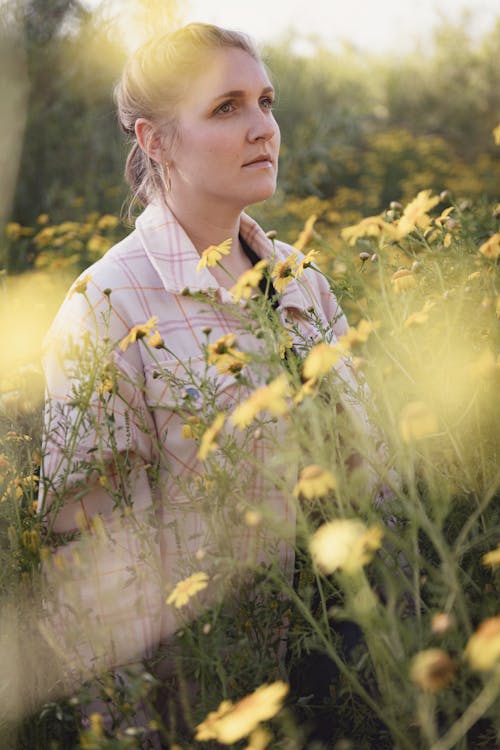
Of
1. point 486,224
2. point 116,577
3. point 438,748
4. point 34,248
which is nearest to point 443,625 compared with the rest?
point 438,748

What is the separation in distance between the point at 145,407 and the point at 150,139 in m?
0.85

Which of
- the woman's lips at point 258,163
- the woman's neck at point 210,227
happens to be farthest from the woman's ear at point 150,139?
the woman's lips at point 258,163

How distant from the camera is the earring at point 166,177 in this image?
2.24 m

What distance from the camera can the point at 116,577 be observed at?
1.73 metres

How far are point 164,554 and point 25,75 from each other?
491cm

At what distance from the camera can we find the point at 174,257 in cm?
210

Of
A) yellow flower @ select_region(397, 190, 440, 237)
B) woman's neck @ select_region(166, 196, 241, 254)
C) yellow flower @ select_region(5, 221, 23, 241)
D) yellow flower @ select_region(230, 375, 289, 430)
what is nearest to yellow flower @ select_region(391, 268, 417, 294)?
yellow flower @ select_region(397, 190, 440, 237)

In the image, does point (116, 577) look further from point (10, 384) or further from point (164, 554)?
point (10, 384)

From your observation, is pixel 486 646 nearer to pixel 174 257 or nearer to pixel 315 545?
pixel 315 545

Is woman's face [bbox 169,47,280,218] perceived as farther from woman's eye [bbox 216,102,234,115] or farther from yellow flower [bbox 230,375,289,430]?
yellow flower [bbox 230,375,289,430]

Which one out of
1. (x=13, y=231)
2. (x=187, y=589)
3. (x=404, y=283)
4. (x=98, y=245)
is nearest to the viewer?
(x=187, y=589)

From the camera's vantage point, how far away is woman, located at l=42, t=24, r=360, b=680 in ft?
5.50

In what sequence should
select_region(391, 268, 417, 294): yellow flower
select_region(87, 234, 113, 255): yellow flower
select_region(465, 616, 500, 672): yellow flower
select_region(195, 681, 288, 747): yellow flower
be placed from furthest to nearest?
select_region(87, 234, 113, 255): yellow flower → select_region(391, 268, 417, 294): yellow flower → select_region(195, 681, 288, 747): yellow flower → select_region(465, 616, 500, 672): yellow flower

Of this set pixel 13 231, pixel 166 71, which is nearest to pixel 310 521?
pixel 166 71
